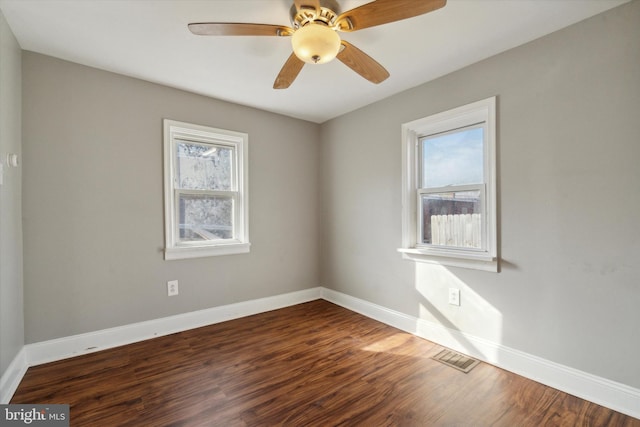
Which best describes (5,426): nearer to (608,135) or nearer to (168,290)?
(168,290)

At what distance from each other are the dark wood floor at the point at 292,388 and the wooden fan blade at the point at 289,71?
6.83 ft

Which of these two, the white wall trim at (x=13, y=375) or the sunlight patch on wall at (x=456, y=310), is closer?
the white wall trim at (x=13, y=375)

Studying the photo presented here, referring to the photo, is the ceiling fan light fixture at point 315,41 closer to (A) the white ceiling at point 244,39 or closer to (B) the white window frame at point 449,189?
(A) the white ceiling at point 244,39

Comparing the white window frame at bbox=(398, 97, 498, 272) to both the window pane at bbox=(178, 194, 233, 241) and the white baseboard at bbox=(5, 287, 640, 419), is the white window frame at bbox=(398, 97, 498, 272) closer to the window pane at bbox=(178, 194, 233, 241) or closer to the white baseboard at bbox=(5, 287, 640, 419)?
the white baseboard at bbox=(5, 287, 640, 419)

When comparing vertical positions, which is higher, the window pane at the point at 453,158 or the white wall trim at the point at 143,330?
the window pane at the point at 453,158

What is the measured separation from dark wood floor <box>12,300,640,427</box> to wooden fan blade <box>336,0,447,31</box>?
2.13 meters

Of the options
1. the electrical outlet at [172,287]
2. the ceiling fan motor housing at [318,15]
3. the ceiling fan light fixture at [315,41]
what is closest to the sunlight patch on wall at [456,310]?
the ceiling fan light fixture at [315,41]

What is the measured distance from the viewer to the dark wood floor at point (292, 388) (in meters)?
1.65

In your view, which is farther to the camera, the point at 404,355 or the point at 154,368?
the point at 404,355

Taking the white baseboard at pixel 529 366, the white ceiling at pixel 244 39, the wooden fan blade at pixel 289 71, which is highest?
the white ceiling at pixel 244 39

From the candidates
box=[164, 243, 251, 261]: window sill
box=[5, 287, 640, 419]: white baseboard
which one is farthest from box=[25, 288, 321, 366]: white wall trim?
box=[164, 243, 251, 261]: window sill

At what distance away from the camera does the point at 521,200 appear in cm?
210

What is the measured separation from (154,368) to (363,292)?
82.2 inches

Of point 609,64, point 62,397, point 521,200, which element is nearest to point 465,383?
point 521,200
